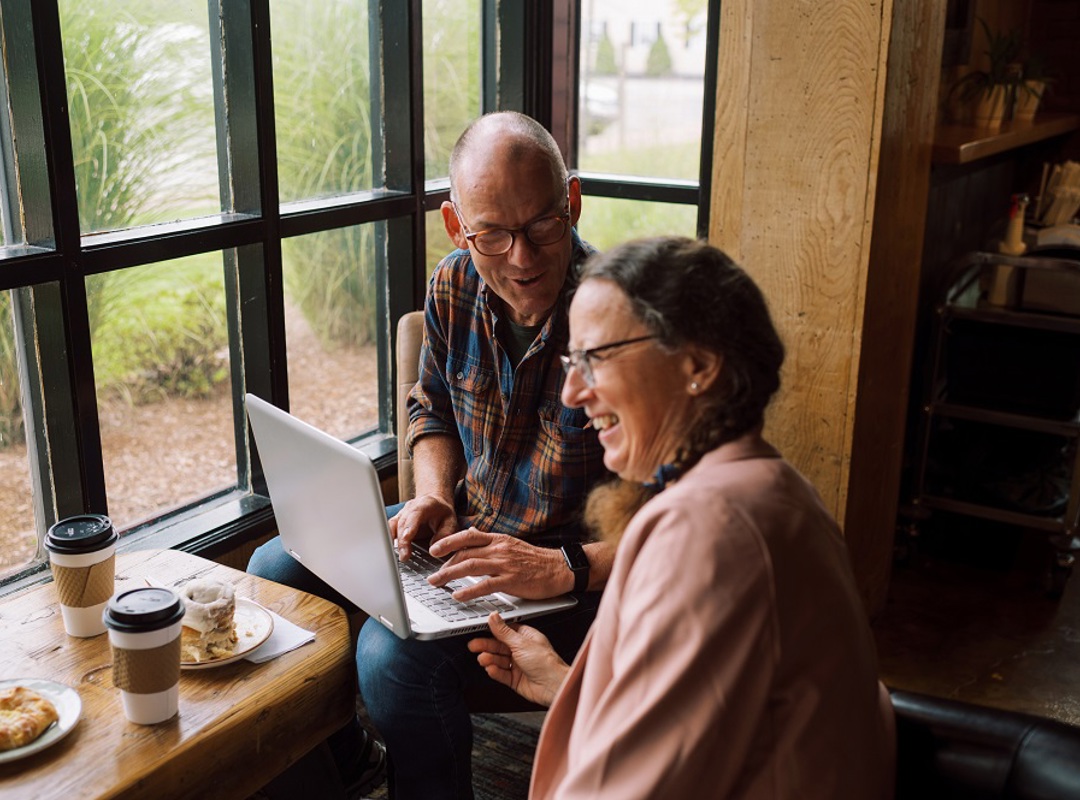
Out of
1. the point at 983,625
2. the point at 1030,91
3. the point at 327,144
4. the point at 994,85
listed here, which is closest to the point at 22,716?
the point at 327,144

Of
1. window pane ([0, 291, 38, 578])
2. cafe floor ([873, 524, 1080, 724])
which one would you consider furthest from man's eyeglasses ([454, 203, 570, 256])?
cafe floor ([873, 524, 1080, 724])

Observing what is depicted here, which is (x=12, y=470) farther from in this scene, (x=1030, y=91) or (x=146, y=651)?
(x=1030, y=91)

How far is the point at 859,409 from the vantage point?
254cm

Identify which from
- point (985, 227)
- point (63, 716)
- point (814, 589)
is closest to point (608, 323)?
point (814, 589)

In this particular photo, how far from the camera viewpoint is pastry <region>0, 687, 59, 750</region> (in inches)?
50.8

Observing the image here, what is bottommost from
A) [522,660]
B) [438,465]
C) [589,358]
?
[522,660]

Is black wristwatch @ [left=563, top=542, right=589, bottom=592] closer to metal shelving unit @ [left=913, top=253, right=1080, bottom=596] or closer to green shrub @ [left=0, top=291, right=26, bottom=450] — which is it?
green shrub @ [left=0, top=291, right=26, bottom=450]

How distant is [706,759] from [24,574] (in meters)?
1.47

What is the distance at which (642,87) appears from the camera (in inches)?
118

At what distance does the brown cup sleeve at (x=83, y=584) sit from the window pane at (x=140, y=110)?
727mm

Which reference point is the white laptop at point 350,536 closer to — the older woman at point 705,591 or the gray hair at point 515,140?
the older woman at point 705,591

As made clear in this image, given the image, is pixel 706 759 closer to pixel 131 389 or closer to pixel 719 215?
pixel 131 389

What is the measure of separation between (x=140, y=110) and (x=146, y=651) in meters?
1.19

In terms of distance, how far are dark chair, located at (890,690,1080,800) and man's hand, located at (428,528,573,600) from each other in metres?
0.60
